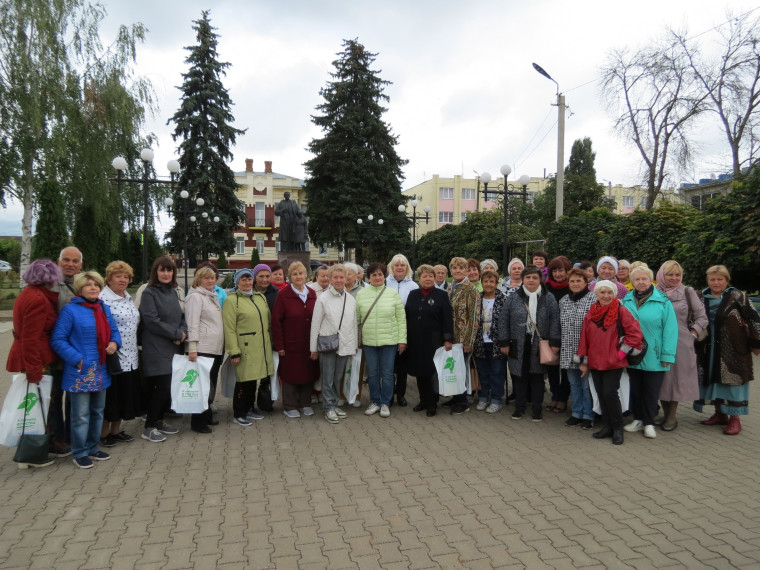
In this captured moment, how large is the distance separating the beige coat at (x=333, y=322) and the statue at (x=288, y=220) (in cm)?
981

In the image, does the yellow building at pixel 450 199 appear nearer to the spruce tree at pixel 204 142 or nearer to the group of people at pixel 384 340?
the spruce tree at pixel 204 142

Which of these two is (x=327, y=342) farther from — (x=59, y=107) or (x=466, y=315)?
(x=59, y=107)

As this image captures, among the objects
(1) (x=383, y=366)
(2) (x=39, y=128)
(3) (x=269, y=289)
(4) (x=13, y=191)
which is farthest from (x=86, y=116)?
(1) (x=383, y=366)

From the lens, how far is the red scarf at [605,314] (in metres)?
5.16

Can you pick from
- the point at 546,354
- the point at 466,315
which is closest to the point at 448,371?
the point at 466,315

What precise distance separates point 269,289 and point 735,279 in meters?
10.1

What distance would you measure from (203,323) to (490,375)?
3.43 metres

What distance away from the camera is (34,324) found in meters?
4.22

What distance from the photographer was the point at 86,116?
67.3 ft

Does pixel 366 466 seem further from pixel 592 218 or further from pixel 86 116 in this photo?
pixel 86 116

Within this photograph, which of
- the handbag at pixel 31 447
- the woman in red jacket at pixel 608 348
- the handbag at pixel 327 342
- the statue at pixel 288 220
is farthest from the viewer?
the statue at pixel 288 220

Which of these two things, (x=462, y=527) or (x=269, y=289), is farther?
(x=269, y=289)

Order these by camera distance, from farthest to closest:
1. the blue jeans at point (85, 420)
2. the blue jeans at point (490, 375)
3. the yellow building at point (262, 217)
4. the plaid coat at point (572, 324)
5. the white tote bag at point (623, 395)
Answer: the yellow building at point (262, 217)
the blue jeans at point (490, 375)
the plaid coat at point (572, 324)
the white tote bag at point (623, 395)
the blue jeans at point (85, 420)

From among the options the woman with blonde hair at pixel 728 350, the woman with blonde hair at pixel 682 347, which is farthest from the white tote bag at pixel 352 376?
the woman with blonde hair at pixel 728 350
